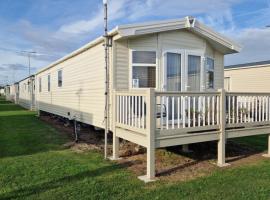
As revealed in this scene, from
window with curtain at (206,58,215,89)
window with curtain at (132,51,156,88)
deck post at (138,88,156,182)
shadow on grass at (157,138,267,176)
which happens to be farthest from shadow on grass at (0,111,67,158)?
window with curtain at (206,58,215,89)

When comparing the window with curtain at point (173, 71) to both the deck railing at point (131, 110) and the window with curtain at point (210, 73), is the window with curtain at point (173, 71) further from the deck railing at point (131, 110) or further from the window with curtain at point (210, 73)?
the deck railing at point (131, 110)

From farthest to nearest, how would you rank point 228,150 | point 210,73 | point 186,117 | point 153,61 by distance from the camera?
point 210,73 → point 228,150 → point 153,61 → point 186,117

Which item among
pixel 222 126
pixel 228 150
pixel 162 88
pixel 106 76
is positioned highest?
pixel 106 76

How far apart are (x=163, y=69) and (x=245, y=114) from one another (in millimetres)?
2346

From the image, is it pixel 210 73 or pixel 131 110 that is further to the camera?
pixel 210 73

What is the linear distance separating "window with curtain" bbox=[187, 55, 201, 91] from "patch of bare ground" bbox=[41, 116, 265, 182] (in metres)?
1.71

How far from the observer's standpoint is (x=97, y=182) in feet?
16.4

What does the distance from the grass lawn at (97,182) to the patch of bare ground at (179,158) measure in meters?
0.29

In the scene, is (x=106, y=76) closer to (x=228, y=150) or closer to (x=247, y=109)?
(x=247, y=109)

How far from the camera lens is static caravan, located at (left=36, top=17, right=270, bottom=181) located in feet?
18.8

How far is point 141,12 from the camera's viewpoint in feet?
35.7

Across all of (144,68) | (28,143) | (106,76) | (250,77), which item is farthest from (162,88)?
(250,77)

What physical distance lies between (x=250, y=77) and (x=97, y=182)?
16278 millimetres

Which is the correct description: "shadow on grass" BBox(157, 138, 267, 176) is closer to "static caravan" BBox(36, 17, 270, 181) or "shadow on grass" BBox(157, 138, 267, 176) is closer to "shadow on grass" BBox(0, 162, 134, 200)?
"static caravan" BBox(36, 17, 270, 181)
